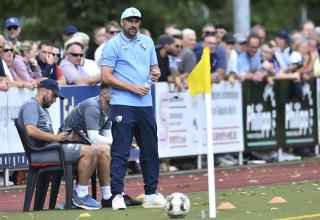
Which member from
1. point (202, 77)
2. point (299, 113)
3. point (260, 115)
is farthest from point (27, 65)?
point (299, 113)

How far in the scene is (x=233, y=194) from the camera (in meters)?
14.5

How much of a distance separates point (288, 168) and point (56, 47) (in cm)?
495

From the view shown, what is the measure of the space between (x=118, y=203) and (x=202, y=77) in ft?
6.68

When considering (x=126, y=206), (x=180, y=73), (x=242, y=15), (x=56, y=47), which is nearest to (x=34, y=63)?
(x=56, y=47)

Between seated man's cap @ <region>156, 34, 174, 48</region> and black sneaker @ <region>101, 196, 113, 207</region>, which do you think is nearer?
black sneaker @ <region>101, 196, 113, 207</region>

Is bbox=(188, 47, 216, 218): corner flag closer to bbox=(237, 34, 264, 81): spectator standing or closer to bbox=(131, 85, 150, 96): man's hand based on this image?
bbox=(131, 85, 150, 96): man's hand

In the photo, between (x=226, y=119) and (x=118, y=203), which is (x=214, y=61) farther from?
(x=118, y=203)

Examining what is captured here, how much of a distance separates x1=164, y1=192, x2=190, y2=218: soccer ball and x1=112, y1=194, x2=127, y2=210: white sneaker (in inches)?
45.2

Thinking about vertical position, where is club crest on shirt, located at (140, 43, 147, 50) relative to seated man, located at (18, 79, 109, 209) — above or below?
above

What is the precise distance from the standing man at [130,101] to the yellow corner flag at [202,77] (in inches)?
51.8

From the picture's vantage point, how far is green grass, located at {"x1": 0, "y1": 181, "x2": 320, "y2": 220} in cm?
1191

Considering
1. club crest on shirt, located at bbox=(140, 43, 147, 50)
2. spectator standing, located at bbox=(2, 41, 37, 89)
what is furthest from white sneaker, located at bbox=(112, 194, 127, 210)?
spectator standing, located at bbox=(2, 41, 37, 89)

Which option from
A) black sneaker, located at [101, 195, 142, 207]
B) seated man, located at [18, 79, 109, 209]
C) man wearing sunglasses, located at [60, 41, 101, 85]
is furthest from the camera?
man wearing sunglasses, located at [60, 41, 101, 85]

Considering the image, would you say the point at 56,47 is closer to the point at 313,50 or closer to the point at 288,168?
the point at 288,168
